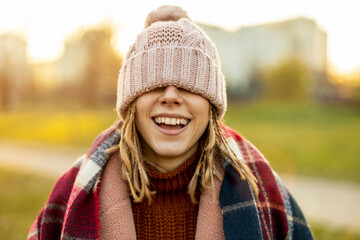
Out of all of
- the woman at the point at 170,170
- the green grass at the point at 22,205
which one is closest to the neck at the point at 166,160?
the woman at the point at 170,170

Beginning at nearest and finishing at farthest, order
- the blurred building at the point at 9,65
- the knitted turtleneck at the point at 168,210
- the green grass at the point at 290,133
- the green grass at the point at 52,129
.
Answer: the knitted turtleneck at the point at 168,210, the green grass at the point at 290,133, the green grass at the point at 52,129, the blurred building at the point at 9,65

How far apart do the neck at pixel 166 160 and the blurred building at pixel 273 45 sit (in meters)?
32.4

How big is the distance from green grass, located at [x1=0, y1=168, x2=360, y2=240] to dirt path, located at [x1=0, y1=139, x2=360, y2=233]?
34 cm

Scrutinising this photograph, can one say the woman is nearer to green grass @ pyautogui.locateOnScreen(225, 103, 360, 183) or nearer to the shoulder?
the shoulder

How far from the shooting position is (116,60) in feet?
92.3

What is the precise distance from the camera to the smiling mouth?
72.7 inches

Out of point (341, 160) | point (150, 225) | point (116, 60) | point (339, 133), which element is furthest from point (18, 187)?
point (116, 60)

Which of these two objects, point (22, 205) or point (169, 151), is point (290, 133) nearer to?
point (22, 205)

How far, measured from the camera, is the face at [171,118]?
6.03 ft

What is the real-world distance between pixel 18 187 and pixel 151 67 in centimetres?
655

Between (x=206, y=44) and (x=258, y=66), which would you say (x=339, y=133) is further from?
(x=258, y=66)

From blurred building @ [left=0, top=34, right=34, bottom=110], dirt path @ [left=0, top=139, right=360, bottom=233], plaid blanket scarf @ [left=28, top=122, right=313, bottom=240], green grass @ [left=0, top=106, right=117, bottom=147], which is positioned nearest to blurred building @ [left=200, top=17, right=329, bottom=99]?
green grass @ [left=0, top=106, right=117, bottom=147]

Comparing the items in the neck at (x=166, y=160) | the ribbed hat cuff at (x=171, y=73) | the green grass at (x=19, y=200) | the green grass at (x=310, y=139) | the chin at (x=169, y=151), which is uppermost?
the ribbed hat cuff at (x=171, y=73)

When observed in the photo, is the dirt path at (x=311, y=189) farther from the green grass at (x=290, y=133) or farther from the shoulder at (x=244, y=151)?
the shoulder at (x=244, y=151)
